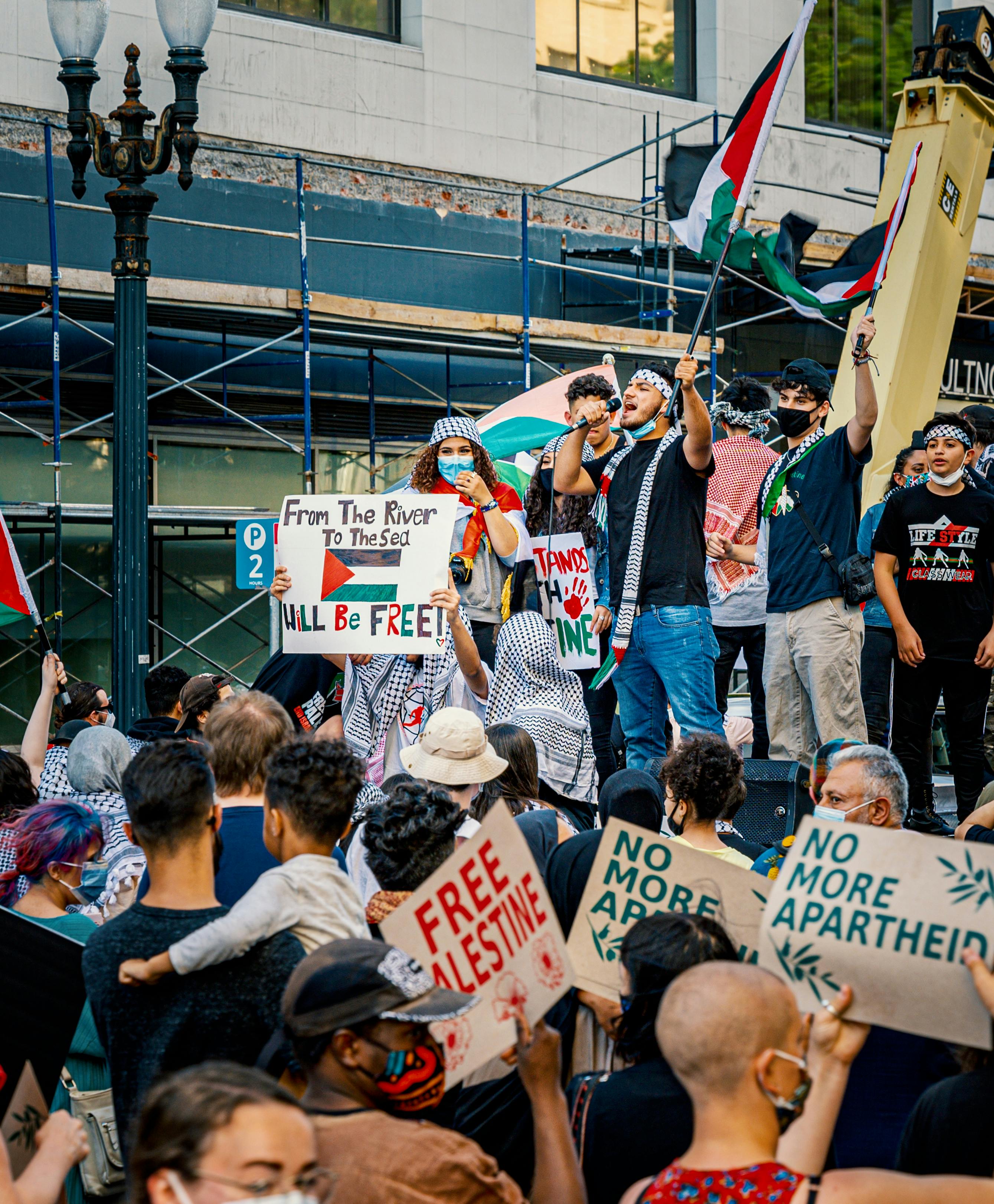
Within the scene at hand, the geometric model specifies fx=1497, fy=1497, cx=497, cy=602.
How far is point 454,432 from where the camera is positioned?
725cm

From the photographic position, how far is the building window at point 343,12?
13750 mm

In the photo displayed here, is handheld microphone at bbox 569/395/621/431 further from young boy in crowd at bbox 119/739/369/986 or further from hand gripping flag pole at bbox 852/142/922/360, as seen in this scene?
young boy in crowd at bbox 119/739/369/986

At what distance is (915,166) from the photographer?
35.8 ft

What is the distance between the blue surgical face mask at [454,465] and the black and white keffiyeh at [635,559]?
2.74 feet

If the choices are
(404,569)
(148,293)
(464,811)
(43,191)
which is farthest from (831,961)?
(43,191)

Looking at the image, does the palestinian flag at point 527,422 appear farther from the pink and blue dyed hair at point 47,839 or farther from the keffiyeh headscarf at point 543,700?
the pink and blue dyed hair at point 47,839

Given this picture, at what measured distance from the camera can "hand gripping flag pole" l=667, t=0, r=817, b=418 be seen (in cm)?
751

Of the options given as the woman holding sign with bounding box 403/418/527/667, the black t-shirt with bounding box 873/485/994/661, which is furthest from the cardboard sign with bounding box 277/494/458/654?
the black t-shirt with bounding box 873/485/994/661

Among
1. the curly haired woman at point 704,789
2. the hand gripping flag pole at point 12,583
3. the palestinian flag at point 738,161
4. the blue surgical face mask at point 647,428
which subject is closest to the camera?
the curly haired woman at point 704,789

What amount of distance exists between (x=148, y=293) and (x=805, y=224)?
5.17 m

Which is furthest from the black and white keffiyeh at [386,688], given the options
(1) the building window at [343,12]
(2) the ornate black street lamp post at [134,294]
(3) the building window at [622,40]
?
(3) the building window at [622,40]

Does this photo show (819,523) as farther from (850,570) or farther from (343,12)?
(343,12)

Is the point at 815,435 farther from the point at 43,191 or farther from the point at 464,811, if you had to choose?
the point at 43,191

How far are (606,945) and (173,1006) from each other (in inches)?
36.7
